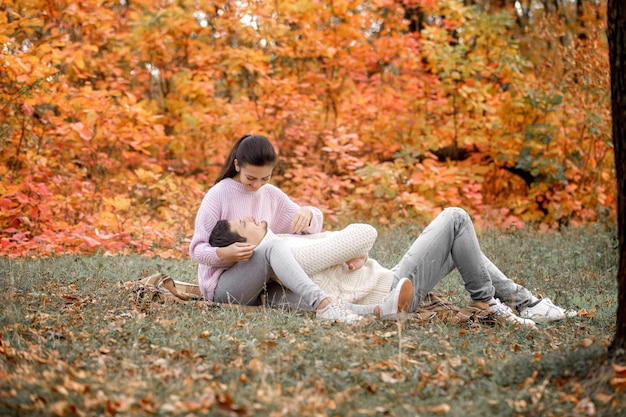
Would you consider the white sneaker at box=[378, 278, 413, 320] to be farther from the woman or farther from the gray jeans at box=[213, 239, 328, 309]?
the gray jeans at box=[213, 239, 328, 309]

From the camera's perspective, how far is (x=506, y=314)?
4.01 meters

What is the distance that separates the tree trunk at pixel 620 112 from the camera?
2.86m

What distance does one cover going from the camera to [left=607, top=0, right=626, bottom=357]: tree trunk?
9.38ft

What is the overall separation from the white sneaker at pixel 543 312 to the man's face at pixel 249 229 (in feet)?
5.56

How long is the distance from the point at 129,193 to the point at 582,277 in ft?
19.0

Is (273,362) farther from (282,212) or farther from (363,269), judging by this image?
(282,212)

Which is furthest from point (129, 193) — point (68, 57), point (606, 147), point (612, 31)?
point (612, 31)

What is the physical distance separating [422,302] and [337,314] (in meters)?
0.64

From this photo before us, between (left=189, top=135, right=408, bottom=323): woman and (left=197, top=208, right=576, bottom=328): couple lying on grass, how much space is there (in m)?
0.01

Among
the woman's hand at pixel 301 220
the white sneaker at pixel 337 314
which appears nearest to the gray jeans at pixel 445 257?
A: the white sneaker at pixel 337 314

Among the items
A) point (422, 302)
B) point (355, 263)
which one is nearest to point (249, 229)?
point (355, 263)

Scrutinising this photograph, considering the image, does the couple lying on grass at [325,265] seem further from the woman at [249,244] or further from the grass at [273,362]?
the grass at [273,362]

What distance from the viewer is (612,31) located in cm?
289

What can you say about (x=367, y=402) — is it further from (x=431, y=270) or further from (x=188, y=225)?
(x=188, y=225)
